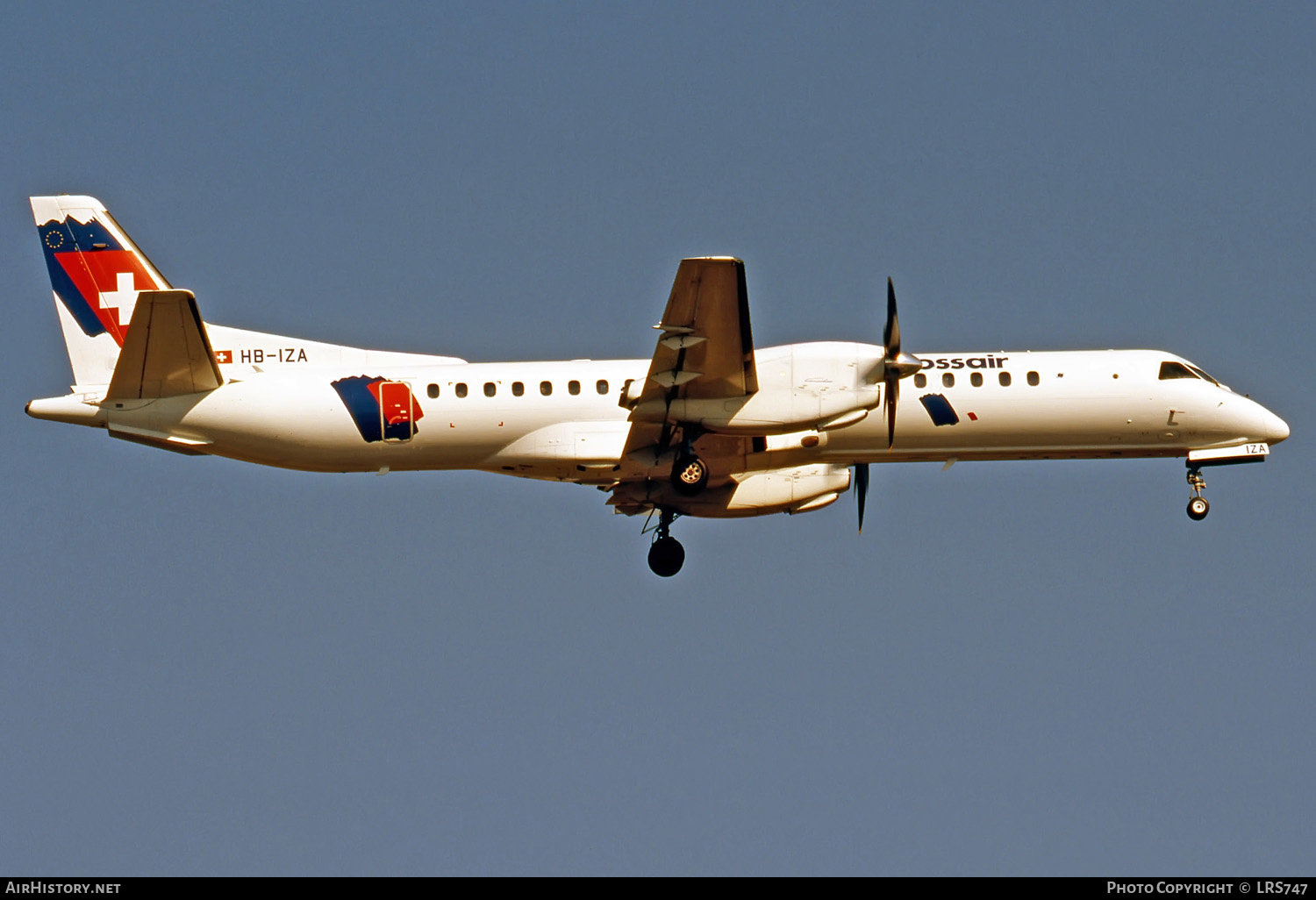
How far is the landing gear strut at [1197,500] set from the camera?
29.4 meters

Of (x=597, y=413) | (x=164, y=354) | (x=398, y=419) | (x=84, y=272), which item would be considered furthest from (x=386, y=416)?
(x=84, y=272)

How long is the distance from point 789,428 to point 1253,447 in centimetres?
903

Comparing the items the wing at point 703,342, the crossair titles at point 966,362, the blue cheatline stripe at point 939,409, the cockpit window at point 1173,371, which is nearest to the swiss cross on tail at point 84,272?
the wing at point 703,342

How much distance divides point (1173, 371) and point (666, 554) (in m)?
9.22

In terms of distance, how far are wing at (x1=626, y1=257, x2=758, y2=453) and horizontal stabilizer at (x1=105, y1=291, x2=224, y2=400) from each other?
6.59 metres

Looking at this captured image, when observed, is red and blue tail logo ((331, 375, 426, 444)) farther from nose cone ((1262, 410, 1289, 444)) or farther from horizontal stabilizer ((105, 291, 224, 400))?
nose cone ((1262, 410, 1289, 444))

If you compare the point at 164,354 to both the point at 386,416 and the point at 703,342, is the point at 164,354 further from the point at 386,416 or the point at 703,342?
the point at 703,342

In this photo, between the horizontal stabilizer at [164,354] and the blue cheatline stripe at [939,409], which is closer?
the horizontal stabilizer at [164,354]

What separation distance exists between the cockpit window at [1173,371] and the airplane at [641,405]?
0.03m

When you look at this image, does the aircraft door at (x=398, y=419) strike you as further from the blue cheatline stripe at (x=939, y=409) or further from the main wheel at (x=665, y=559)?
the blue cheatline stripe at (x=939, y=409)

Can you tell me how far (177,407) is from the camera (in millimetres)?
26250
